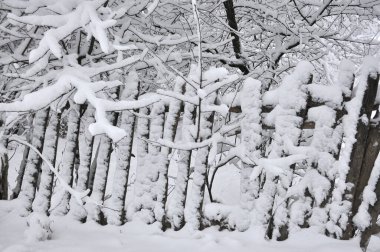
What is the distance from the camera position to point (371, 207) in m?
2.41

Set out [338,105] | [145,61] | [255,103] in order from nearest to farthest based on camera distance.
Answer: [338,105] < [255,103] < [145,61]

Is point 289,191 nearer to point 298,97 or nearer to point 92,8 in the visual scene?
point 298,97

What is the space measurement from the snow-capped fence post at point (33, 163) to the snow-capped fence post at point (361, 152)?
2.39 metres

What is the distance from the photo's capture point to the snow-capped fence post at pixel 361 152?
2.34 m

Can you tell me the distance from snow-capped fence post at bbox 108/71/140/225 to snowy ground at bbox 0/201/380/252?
0.35 ft

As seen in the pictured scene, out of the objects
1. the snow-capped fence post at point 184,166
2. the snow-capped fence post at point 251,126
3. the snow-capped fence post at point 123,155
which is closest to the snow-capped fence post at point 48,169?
the snow-capped fence post at point 123,155

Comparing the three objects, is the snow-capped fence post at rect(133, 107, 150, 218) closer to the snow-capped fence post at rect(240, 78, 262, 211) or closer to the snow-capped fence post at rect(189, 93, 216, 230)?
the snow-capped fence post at rect(189, 93, 216, 230)

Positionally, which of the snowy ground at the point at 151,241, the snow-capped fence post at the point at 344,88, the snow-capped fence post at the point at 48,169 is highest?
the snow-capped fence post at the point at 344,88

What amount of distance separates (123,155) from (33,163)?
0.79 m

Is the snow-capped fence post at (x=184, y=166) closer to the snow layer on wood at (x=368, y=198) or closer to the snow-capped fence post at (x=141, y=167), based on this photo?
the snow-capped fence post at (x=141, y=167)

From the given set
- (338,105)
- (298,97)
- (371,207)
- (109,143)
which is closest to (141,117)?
(109,143)

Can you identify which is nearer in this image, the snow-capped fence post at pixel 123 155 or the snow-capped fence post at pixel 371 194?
the snow-capped fence post at pixel 371 194

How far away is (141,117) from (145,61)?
0.56 m

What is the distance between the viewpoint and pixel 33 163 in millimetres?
2957
